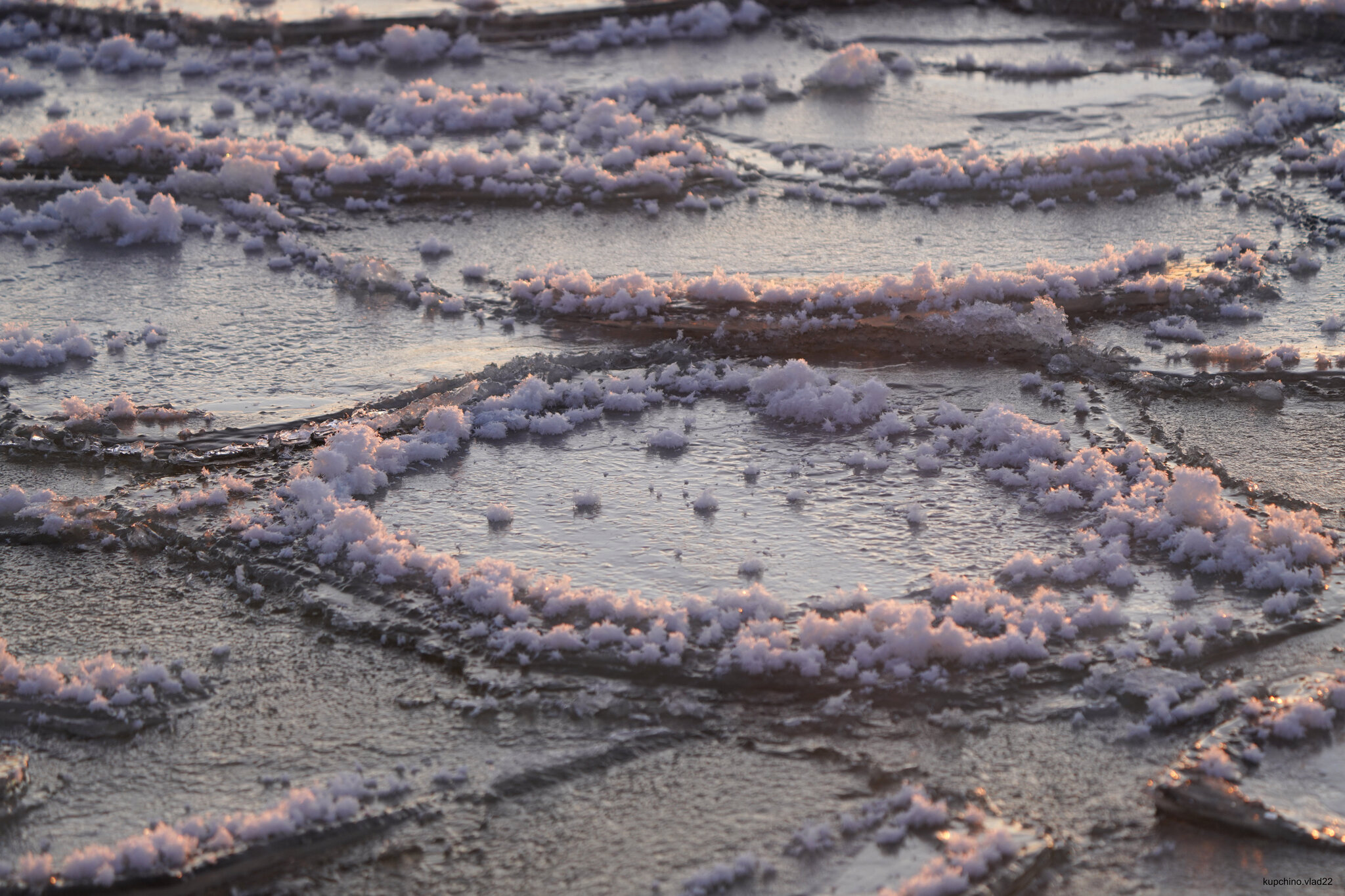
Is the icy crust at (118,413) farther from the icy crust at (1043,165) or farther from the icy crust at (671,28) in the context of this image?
the icy crust at (671,28)

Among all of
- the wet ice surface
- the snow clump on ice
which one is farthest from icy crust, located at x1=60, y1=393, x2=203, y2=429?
the snow clump on ice

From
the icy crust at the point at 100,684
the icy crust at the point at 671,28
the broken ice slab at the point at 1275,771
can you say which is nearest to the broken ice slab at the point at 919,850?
the broken ice slab at the point at 1275,771

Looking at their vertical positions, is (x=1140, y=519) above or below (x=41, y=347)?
below

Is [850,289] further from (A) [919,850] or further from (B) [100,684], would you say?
(B) [100,684]

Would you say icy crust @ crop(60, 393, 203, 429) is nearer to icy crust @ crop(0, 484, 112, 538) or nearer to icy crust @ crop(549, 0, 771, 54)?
icy crust @ crop(0, 484, 112, 538)

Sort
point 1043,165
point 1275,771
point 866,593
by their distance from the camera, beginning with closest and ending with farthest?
point 1275,771
point 866,593
point 1043,165

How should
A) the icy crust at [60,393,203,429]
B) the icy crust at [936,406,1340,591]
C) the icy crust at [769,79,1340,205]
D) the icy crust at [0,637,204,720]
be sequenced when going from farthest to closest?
the icy crust at [769,79,1340,205] → the icy crust at [60,393,203,429] → the icy crust at [936,406,1340,591] → the icy crust at [0,637,204,720]

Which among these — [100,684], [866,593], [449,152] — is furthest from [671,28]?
[100,684]
